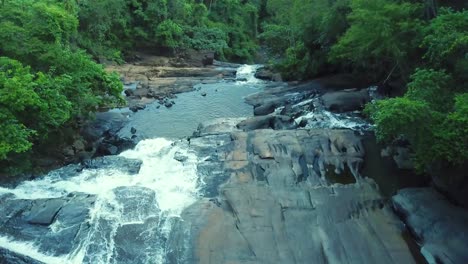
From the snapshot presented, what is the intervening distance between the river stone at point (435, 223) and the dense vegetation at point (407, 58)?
1037 mm

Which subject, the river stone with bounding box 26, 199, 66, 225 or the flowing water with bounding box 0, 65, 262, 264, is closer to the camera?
the flowing water with bounding box 0, 65, 262, 264

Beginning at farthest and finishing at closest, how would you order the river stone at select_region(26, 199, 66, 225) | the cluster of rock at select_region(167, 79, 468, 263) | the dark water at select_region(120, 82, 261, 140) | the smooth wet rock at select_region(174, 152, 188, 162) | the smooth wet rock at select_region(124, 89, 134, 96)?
1. the smooth wet rock at select_region(124, 89, 134, 96)
2. the dark water at select_region(120, 82, 261, 140)
3. the smooth wet rock at select_region(174, 152, 188, 162)
4. the river stone at select_region(26, 199, 66, 225)
5. the cluster of rock at select_region(167, 79, 468, 263)

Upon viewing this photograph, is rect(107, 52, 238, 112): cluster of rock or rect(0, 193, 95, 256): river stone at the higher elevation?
rect(0, 193, 95, 256): river stone

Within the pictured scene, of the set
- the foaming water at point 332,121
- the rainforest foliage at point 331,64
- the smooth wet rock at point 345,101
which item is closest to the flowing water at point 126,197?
the rainforest foliage at point 331,64

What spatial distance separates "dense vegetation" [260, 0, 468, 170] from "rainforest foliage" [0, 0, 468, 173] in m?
0.04

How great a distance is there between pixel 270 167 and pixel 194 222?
391 cm

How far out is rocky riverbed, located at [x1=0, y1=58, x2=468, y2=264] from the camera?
10820 mm

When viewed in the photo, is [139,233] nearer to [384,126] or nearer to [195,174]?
[195,174]

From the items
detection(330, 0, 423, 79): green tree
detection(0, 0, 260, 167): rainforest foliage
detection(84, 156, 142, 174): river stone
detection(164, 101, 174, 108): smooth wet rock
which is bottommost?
detection(164, 101, 174, 108): smooth wet rock

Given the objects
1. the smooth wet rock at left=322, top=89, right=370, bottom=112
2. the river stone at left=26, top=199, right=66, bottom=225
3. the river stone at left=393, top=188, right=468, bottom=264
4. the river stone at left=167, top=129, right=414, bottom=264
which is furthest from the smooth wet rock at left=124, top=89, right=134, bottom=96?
the river stone at left=393, top=188, right=468, bottom=264

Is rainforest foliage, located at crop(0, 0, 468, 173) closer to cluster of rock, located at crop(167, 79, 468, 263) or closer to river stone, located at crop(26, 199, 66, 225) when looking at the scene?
cluster of rock, located at crop(167, 79, 468, 263)

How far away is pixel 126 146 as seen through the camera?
18.6m

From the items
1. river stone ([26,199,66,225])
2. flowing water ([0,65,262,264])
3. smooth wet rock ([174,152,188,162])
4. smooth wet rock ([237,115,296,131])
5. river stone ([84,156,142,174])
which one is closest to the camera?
flowing water ([0,65,262,264])

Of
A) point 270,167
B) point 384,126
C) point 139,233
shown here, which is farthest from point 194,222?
point 384,126
